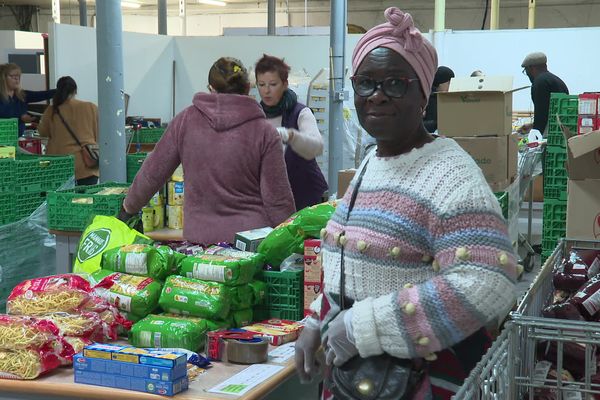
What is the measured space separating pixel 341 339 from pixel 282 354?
3.39ft

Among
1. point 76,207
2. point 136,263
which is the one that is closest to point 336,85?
point 76,207

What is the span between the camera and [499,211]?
1544 millimetres

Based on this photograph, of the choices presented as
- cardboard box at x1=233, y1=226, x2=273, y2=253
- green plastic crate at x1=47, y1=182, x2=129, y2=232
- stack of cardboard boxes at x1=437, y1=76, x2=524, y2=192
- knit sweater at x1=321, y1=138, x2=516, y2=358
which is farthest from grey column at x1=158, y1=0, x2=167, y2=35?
knit sweater at x1=321, y1=138, x2=516, y2=358

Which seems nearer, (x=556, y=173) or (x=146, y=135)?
(x=556, y=173)

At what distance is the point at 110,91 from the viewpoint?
5363mm

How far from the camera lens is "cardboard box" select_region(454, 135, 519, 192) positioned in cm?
465

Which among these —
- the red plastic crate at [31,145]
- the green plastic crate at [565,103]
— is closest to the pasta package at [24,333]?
the green plastic crate at [565,103]

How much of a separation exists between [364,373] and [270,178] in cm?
193

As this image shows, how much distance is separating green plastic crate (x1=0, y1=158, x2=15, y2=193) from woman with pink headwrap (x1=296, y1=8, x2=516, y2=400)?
3.79 metres

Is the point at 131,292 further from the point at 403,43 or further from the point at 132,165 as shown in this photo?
the point at 132,165

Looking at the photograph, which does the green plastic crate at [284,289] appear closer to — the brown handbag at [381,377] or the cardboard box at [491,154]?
the brown handbag at [381,377]

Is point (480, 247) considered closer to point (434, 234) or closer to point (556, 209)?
point (434, 234)

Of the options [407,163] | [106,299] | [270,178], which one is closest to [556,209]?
[270,178]

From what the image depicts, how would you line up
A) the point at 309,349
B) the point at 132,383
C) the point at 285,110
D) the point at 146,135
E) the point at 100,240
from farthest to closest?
1. the point at 146,135
2. the point at 285,110
3. the point at 100,240
4. the point at 132,383
5. the point at 309,349
